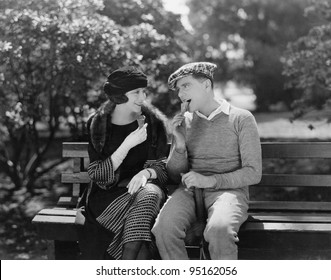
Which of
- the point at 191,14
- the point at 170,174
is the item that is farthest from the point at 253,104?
the point at 170,174

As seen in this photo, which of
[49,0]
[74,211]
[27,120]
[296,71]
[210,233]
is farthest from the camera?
[296,71]

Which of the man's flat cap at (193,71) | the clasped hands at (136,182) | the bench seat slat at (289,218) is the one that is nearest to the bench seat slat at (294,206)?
the bench seat slat at (289,218)

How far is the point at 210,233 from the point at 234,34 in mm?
15063

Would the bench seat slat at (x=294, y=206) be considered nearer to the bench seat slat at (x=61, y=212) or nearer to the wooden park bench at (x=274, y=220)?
the wooden park bench at (x=274, y=220)

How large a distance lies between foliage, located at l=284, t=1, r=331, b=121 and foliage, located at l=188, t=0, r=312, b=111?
9105 millimetres

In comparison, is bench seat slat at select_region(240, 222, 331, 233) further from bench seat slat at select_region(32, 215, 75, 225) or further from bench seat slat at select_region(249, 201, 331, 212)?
bench seat slat at select_region(32, 215, 75, 225)

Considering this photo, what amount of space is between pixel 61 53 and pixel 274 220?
270 centimetres

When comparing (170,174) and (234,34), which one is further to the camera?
(234,34)

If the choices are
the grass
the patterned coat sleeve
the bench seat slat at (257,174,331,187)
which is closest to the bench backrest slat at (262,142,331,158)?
the bench seat slat at (257,174,331,187)

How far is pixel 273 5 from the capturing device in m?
16.9

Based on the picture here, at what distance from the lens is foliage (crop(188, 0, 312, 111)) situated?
16484 mm

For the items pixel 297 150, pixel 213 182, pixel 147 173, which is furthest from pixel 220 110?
pixel 297 150

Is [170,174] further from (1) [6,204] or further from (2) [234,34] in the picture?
(2) [234,34]

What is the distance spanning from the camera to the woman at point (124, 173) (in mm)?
3529
